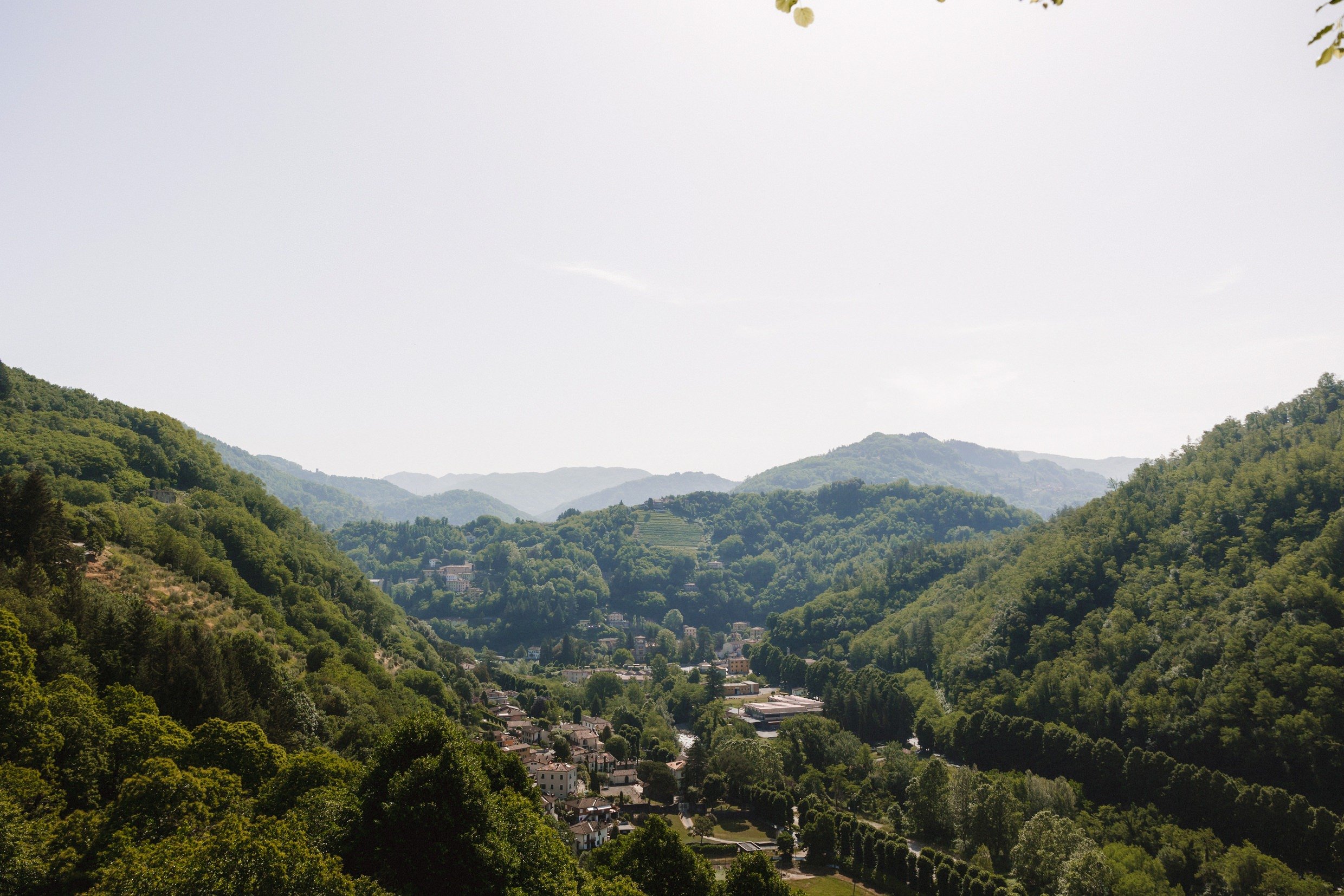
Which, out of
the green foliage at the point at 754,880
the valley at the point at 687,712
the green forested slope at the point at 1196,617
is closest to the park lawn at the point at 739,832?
the valley at the point at 687,712

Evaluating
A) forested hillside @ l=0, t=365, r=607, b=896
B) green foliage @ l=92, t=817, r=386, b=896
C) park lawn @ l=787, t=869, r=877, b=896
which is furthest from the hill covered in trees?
green foliage @ l=92, t=817, r=386, b=896

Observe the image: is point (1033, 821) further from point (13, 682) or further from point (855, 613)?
point (855, 613)

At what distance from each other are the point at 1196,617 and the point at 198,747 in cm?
7233

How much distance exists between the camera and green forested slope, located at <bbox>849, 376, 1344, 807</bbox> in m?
55.3

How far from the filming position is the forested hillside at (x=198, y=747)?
19.4 meters

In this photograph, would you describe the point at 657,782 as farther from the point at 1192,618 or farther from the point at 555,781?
the point at 1192,618

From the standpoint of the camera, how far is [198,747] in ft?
90.7

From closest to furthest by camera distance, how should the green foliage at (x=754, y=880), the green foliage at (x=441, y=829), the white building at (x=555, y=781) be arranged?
the green foliage at (x=441, y=829) < the green foliage at (x=754, y=880) < the white building at (x=555, y=781)

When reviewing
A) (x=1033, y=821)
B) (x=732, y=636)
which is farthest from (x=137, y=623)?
(x=732, y=636)

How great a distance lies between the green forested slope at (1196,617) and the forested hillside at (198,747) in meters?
50.5

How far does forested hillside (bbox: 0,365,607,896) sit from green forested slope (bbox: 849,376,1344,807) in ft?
166

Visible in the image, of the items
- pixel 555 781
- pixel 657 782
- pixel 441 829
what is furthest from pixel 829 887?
pixel 441 829

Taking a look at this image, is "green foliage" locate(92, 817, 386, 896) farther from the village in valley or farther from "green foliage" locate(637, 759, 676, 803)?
"green foliage" locate(637, 759, 676, 803)

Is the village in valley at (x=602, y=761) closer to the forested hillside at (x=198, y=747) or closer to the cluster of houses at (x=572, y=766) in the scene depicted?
the cluster of houses at (x=572, y=766)
